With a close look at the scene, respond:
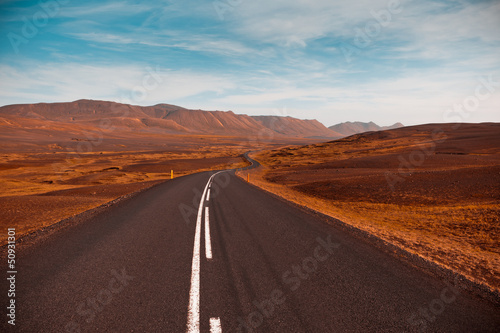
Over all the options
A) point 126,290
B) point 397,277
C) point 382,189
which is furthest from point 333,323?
point 382,189

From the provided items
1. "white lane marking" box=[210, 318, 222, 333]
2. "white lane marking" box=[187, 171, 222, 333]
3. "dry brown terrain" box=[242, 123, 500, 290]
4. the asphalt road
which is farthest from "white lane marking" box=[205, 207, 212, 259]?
"dry brown terrain" box=[242, 123, 500, 290]

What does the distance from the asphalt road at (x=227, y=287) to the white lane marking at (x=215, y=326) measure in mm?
14

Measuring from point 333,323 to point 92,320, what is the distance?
3.61 meters

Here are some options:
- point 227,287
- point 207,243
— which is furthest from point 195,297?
point 207,243

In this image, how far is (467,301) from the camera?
14.9 feet

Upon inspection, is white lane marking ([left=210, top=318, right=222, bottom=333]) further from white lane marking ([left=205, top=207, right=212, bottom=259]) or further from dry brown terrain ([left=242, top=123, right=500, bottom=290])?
dry brown terrain ([left=242, top=123, right=500, bottom=290])

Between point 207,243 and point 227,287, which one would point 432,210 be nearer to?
point 207,243

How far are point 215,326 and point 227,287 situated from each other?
1122 millimetres

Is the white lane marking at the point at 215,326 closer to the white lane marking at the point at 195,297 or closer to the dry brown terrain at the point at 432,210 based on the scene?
the white lane marking at the point at 195,297

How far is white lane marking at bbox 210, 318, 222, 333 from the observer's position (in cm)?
365

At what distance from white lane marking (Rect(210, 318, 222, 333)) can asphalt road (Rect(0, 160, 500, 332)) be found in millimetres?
14

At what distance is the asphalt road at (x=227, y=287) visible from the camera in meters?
3.89

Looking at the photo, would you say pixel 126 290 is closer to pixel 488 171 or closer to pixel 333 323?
pixel 333 323

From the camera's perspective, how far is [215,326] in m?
3.73
